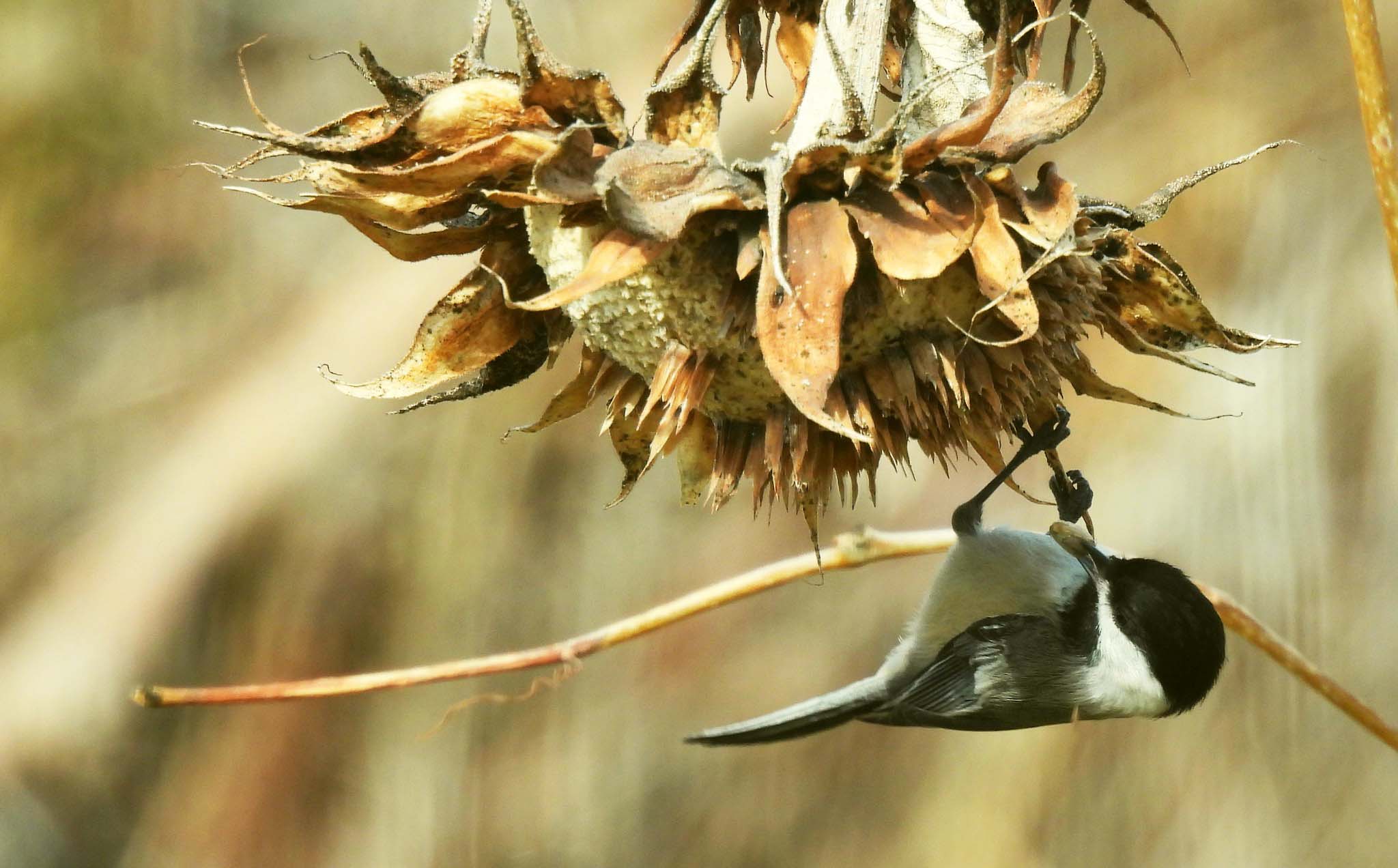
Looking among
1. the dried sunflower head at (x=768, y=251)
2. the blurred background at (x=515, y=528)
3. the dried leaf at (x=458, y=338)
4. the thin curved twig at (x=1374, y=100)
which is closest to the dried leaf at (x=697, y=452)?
the dried sunflower head at (x=768, y=251)

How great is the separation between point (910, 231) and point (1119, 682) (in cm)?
101

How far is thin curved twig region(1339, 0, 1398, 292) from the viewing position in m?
0.56

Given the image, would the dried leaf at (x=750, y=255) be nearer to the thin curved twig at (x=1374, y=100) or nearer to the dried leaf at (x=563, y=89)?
the dried leaf at (x=563, y=89)

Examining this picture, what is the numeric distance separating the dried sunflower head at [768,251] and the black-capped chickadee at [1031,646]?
2.36ft

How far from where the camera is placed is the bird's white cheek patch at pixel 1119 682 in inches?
58.9

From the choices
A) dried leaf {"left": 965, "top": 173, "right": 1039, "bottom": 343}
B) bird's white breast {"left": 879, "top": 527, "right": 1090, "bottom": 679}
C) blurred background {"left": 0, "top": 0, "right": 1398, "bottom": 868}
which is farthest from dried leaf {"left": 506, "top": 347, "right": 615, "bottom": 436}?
blurred background {"left": 0, "top": 0, "right": 1398, "bottom": 868}

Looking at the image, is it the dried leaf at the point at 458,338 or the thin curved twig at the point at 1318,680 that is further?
the thin curved twig at the point at 1318,680

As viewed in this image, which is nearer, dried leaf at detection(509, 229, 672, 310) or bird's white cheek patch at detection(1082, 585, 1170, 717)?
dried leaf at detection(509, 229, 672, 310)

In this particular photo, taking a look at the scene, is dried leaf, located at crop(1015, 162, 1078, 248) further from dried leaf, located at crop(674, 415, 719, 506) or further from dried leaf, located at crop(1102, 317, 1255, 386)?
dried leaf, located at crop(674, 415, 719, 506)

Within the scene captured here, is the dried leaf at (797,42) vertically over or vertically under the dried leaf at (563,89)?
over

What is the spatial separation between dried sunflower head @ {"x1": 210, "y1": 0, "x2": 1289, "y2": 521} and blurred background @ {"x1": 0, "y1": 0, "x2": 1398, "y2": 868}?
4.01 feet

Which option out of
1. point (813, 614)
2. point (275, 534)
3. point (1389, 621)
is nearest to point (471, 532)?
point (275, 534)

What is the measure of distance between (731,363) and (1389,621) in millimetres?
1546

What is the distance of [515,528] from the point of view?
2195mm
